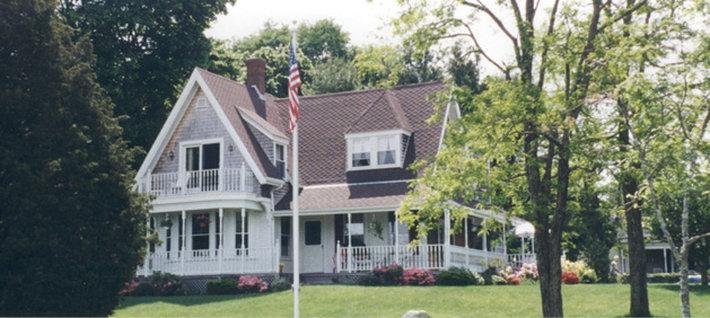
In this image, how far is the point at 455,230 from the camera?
21.5 meters

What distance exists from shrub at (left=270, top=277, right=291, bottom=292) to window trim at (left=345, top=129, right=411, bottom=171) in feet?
19.3

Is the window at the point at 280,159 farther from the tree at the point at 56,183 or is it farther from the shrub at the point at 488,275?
the tree at the point at 56,183

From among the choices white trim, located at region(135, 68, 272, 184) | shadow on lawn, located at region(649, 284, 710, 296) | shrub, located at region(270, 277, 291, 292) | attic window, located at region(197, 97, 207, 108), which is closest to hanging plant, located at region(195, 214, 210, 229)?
white trim, located at region(135, 68, 272, 184)

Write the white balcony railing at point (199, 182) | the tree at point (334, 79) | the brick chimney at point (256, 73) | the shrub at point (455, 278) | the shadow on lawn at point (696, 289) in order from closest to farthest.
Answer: the shadow on lawn at point (696, 289) → the shrub at point (455, 278) → the white balcony railing at point (199, 182) → the brick chimney at point (256, 73) → the tree at point (334, 79)

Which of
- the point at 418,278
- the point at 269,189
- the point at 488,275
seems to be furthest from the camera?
the point at 269,189

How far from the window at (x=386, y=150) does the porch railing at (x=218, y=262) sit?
17.9 ft

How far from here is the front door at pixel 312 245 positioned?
115 ft

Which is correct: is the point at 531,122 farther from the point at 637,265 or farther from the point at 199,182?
the point at 199,182

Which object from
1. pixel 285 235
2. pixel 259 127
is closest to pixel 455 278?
pixel 285 235

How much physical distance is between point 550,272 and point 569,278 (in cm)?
1234

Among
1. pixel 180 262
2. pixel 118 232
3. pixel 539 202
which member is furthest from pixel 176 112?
pixel 539 202

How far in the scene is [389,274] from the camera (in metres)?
31.0

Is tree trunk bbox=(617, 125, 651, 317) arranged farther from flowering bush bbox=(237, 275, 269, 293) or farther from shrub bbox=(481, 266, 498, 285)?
flowering bush bbox=(237, 275, 269, 293)

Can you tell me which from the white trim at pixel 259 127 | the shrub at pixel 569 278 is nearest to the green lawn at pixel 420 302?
the shrub at pixel 569 278
